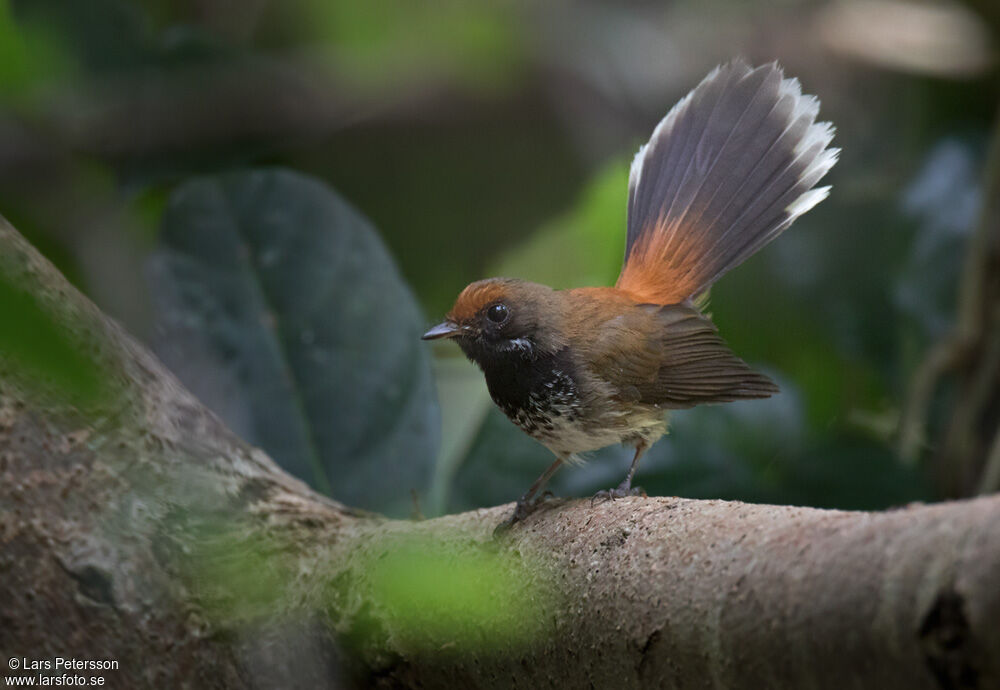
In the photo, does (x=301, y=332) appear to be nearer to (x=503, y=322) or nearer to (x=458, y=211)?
(x=503, y=322)

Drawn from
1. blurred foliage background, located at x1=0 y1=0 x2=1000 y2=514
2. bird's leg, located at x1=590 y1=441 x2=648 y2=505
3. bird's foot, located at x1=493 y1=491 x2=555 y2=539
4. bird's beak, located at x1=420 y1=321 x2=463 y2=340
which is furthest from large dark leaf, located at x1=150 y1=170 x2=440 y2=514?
bird's foot, located at x1=493 y1=491 x2=555 y2=539

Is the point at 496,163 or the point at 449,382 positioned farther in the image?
the point at 496,163

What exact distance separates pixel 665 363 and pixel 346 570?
0.96 m

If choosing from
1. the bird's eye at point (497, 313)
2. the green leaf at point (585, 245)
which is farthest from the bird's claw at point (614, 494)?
the green leaf at point (585, 245)

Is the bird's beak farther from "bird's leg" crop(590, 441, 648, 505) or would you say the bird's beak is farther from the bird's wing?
"bird's leg" crop(590, 441, 648, 505)

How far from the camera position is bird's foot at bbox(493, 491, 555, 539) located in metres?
1.91

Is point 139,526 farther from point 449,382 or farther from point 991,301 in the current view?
point 991,301

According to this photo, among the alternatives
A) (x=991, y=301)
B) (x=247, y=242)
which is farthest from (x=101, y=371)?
(x=991, y=301)

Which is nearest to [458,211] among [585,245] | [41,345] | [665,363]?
[585,245]

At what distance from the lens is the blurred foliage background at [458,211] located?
277cm

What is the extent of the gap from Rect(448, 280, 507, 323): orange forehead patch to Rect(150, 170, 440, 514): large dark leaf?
0.47m

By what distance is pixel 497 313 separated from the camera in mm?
2373

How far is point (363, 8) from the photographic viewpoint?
1629 mm

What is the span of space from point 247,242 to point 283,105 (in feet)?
3.39
